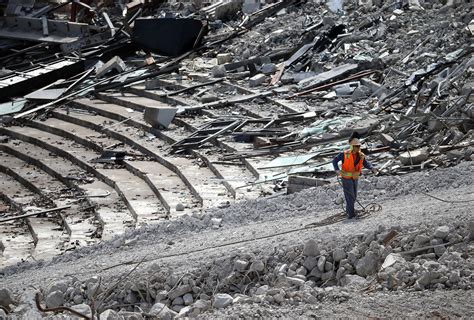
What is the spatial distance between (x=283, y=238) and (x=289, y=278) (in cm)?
161

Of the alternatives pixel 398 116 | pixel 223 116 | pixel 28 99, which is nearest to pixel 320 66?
pixel 223 116

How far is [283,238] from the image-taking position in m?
11.6

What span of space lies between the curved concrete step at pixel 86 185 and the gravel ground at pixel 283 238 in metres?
1.70

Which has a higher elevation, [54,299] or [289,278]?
[289,278]

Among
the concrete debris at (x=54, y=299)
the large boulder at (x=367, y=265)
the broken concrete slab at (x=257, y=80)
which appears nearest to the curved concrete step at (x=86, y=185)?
the concrete debris at (x=54, y=299)

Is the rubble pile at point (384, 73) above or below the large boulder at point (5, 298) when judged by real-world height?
below

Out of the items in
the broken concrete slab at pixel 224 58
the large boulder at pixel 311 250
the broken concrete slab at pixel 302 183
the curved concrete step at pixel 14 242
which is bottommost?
the broken concrete slab at pixel 224 58

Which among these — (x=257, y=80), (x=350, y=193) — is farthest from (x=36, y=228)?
(x=257, y=80)

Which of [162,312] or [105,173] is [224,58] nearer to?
[105,173]

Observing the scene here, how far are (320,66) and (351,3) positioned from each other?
3841 mm

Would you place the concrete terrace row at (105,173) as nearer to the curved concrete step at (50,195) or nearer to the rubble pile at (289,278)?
the curved concrete step at (50,195)

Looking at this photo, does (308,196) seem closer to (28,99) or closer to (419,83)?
(419,83)

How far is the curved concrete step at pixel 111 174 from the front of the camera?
53.5 ft

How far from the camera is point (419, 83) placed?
731 inches
